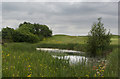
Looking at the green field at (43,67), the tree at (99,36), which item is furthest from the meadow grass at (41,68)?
the tree at (99,36)

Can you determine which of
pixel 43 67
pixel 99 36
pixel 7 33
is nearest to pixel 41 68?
pixel 43 67

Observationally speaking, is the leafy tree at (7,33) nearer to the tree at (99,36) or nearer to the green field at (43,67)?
the green field at (43,67)

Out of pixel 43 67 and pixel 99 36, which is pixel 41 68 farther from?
pixel 99 36

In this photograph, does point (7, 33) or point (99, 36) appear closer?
point (99, 36)

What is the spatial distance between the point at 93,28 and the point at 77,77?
9.31 meters

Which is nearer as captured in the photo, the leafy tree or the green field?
the green field

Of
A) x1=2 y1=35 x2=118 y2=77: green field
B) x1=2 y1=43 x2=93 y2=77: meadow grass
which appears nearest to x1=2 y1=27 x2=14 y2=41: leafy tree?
x1=2 y1=35 x2=118 y2=77: green field

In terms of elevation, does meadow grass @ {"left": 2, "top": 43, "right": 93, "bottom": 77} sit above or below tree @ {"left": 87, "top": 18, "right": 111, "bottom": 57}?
below

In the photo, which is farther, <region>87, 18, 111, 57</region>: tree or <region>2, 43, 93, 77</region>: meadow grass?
<region>87, 18, 111, 57</region>: tree

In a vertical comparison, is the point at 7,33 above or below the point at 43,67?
above

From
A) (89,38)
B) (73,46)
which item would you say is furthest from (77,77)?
(73,46)

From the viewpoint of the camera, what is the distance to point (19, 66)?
5828 mm

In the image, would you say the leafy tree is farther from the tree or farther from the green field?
the tree

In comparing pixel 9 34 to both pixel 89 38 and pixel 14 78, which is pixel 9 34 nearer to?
pixel 89 38
